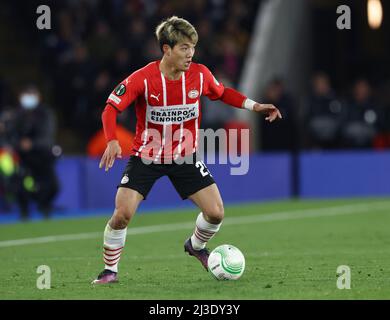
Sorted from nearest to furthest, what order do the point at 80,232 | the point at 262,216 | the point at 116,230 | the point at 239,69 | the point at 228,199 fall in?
1. the point at 116,230
2. the point at 80,232
3. the point at 262,216
4. the point at 228,199
5. the point at 239,69

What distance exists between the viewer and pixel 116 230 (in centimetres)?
931

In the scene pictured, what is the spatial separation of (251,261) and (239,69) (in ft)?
38.0

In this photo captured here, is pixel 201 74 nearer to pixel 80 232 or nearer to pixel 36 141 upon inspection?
pixel 80 232

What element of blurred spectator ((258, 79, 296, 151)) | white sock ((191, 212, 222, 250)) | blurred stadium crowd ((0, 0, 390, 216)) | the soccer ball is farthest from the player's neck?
blurred spectator ((258, 79, 296, 151))

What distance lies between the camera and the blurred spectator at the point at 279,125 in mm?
20750

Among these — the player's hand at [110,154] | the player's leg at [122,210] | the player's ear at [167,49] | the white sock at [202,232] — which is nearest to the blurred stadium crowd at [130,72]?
the white sock at [202,232]

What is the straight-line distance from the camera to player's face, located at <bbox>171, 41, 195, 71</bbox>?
30.4 feet

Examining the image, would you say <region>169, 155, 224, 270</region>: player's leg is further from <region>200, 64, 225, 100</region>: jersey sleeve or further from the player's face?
the player's face

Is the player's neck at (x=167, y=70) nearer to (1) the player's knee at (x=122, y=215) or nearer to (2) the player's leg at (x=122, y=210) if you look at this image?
(2) the player's leg at (x=122, y=210)

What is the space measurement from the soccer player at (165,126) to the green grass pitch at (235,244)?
573 mm

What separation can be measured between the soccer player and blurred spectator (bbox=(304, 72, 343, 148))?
443 inches

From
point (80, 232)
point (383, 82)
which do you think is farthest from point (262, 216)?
point (383, 82)

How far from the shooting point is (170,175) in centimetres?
962

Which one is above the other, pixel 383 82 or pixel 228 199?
pixel 383 82
